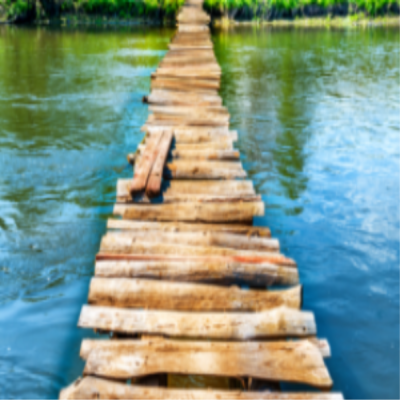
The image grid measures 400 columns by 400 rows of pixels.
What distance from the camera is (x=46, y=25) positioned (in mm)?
25344

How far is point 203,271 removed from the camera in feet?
10.6

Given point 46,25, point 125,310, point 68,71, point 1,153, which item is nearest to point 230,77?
point 68,71

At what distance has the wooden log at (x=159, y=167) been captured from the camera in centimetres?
439

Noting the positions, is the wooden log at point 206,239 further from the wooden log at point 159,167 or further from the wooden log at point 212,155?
the wooden log at point 212,155

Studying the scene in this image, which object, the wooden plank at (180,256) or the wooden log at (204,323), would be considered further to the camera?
the wooden plank at (180,256)

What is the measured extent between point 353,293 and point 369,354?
816 mm

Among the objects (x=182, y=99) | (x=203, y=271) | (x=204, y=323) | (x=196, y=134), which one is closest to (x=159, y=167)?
(x=196, y=134)

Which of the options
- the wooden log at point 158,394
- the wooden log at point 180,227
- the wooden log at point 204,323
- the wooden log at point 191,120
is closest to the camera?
the wooden log at point 158,394

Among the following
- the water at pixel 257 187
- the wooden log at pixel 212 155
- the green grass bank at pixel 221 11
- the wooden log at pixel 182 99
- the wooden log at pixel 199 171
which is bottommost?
the water at pixel 257 187

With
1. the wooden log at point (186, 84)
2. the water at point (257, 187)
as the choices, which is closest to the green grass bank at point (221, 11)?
the water at point (257, 187)

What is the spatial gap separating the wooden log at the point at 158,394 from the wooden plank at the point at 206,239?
1370 mm

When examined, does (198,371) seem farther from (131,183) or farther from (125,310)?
(131,183)

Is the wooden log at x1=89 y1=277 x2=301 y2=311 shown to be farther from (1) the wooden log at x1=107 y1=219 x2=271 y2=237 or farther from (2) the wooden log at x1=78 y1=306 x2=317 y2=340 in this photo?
(1) the wooden log at x1=107 y1=219 x2=271 y2=237

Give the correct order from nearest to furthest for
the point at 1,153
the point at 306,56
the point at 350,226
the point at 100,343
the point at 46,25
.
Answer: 1. the point at 100,343
2. the point at 350,226
3. the point at 1,153
4. the point at 306,56
5. the point at 46,25
